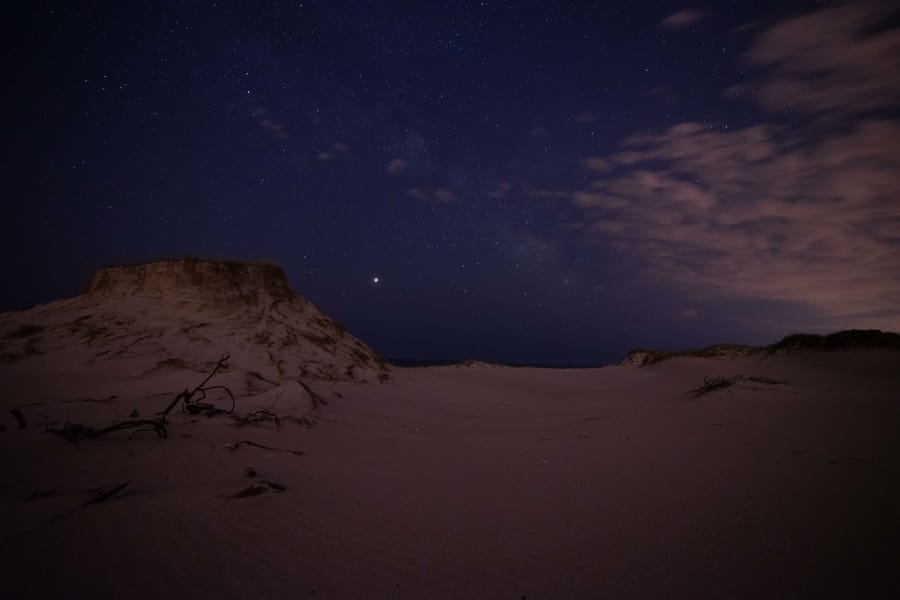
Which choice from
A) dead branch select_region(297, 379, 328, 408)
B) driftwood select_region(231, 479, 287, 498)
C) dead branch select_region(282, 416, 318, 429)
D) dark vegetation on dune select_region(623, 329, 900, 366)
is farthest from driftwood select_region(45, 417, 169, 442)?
dark vegetation on dune select_region(623, 329, 900, 366)

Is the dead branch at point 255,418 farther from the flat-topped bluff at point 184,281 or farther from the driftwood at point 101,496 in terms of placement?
the flat-topped bluff at point 184,281

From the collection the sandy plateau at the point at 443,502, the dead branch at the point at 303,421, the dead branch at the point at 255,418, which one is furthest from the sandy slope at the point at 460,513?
the dead branch at the point at 303,421

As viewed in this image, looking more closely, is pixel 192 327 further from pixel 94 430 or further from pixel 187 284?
pixel 94 430

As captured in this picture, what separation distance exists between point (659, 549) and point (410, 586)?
4.43ft

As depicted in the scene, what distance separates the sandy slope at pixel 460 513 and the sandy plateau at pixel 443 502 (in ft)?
0.05

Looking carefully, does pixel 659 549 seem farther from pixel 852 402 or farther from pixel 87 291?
pixel 87 291

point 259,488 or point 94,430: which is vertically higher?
point 94,430

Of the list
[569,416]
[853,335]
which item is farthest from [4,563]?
[853,335]

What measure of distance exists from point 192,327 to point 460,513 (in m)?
8.64

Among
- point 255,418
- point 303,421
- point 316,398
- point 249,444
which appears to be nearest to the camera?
point 249,444

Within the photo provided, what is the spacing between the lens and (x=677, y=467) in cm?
387

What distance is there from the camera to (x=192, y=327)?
9438 millimetres

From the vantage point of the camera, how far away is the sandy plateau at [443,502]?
1.99 metres

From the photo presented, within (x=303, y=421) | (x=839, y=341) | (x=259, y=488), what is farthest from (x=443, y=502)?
(x=839, y=341)
